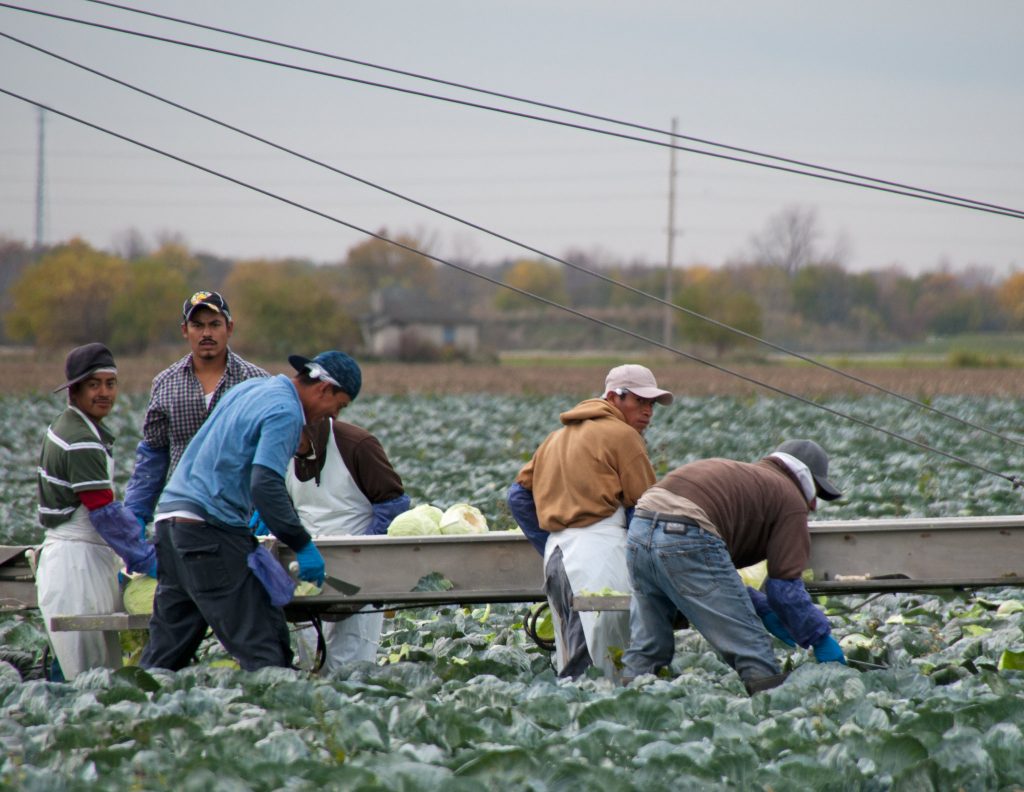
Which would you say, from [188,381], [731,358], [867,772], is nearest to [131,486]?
[188,381]

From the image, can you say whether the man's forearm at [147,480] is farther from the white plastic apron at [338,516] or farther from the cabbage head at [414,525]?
the cabbage head at [414,525]

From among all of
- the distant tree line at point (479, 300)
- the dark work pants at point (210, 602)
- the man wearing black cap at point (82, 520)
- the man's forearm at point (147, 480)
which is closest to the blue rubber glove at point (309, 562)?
the dark work pants at point (210, 602)

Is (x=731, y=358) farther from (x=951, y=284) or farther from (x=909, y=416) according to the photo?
(x=909, y=416)

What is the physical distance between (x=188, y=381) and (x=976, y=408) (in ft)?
72.6

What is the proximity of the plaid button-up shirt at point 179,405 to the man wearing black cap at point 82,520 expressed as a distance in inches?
9.9

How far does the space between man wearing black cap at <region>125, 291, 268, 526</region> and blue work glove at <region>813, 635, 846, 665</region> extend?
8.49 feet

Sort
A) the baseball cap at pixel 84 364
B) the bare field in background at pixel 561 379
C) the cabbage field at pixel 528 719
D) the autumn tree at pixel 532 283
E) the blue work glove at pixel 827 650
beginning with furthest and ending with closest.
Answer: the autumn tree at pixel 532 283, the bare field in background at pixel 561 379, the baseball cap at pixel 84 364, the blue work glove at pixel 827 650, the cabbage field at pixel 528 719

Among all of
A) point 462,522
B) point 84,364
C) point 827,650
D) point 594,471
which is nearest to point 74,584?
point 84,364

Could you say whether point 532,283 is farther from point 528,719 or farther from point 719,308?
point 528,719

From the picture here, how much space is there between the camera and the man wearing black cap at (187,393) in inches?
211

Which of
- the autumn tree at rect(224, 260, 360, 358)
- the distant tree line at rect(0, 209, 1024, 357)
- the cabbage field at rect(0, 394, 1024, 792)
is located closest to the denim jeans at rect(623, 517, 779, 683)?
the cabbage field at rect(0, 394, 1024, 792)

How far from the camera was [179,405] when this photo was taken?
5363 millimetres

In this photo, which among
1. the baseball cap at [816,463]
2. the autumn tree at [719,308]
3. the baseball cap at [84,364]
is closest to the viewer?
the baseball cap at [816,463]

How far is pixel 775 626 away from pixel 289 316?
166 feet
